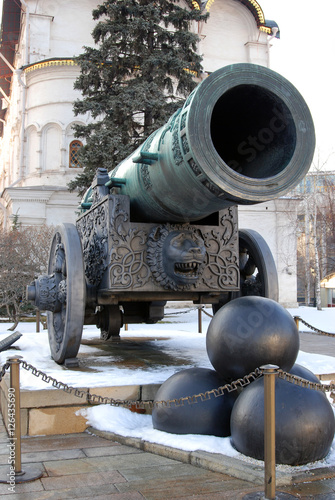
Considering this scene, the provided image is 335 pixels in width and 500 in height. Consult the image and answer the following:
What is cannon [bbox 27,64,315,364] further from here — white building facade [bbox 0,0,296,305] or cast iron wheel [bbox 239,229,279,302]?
white building facade [bbox 0,0,296,305]

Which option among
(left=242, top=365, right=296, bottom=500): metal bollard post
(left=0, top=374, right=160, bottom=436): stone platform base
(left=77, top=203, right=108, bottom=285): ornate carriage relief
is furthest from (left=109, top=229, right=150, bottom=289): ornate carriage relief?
(left=242, top=365, right=296, bottom=500): metal bollard post

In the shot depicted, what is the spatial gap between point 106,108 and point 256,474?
49.4 feet

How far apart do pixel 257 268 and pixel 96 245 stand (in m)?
2.11

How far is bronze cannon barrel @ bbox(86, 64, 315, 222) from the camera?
12.0 ft

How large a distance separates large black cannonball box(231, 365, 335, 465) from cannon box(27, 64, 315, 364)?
53.0 inches

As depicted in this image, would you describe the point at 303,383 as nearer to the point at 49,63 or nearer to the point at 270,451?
the point at 270,451

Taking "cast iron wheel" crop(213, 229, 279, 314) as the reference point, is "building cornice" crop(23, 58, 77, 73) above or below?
above

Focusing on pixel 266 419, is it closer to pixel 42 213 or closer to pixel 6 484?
pixel 6 484

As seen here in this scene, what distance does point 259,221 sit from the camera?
2572 centimetres

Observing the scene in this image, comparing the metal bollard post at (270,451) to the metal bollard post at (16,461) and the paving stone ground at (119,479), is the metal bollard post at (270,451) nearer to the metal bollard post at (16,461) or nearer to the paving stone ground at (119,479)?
the paving stone ground at (119,479)

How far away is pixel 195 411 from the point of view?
3662 mm

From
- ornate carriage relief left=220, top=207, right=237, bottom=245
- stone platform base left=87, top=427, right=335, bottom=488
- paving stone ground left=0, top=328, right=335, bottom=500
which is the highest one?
→ ornate carriage relief left=220, top=207, right=237, bottom=245

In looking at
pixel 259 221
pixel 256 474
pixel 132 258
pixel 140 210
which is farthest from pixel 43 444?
pixel 259 221

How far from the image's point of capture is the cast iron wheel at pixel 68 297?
4961 millimetres
